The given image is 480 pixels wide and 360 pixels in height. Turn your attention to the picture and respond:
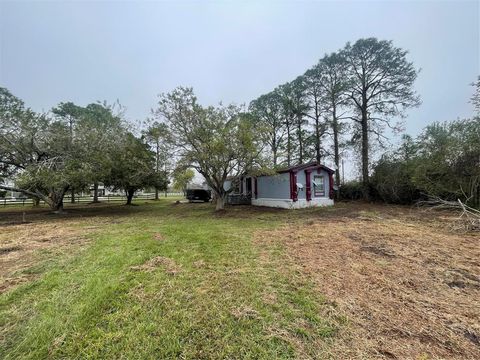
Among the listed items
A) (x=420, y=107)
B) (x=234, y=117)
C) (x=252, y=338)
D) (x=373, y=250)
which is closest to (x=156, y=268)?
(x=252, y=338)

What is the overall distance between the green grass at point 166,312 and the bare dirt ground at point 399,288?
0.31 meters

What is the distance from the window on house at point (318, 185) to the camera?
15305 millimetres

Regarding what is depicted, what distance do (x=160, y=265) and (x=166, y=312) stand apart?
64.1 inches

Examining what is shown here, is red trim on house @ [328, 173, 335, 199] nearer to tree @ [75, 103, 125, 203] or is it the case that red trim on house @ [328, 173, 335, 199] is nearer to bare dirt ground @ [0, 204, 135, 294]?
tree @ [75, 103, 125, 203]

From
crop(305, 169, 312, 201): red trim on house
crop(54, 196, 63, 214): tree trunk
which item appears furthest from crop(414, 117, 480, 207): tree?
crop(54, 196, 63, 214): tree trunk

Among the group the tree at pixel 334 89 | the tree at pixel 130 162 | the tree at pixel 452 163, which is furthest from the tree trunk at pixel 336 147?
the tree at pixel 130 162

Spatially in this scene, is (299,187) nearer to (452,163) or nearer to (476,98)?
(452,163)

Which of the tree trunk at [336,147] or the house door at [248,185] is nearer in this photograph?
the house door at [248,185]

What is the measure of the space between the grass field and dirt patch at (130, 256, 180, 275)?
0.02 metres

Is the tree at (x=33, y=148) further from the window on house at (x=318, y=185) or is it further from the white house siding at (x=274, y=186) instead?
the window on house at (x=318, y=185)

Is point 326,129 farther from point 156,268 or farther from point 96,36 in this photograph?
point 156,268

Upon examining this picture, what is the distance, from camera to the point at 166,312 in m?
2.66

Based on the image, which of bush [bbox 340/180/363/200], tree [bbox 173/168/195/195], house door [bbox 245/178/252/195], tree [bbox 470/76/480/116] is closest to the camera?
tree [bbox 470/76/480/116]

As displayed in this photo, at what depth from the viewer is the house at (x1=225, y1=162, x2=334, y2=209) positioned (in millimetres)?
14391
